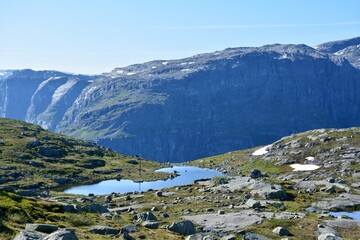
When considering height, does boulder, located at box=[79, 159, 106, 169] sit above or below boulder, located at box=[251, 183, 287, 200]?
below

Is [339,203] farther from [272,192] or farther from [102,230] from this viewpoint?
[102,230]

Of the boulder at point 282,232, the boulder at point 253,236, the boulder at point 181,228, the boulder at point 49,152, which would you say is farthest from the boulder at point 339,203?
the boulder at point 49,152

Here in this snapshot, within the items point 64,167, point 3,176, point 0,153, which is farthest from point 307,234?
point 0,153

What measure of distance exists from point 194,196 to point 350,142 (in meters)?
115

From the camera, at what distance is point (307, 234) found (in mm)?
54500

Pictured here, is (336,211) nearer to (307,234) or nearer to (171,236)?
(307,234)

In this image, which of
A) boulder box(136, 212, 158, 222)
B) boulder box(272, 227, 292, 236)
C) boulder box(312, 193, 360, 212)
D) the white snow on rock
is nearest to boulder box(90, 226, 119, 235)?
boulder box(136, 212, 158, 222)

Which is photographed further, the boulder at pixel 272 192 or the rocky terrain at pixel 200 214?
the boulder at pixel 272 192

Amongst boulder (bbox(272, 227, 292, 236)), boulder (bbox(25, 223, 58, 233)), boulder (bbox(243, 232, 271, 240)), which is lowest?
boulder (bbox(272, 227, 292, 236))

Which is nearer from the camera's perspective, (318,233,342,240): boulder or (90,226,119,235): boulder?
(90,226,119,235): boulder

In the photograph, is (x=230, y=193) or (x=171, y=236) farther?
(x=230, y=193)

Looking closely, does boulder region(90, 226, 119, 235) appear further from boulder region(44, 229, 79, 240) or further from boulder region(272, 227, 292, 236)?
boulder region(272, 227, 292, 236)

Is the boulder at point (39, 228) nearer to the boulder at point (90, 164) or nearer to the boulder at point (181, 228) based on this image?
the boulder at point (181, 228)

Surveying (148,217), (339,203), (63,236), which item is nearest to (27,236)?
(63,236)
